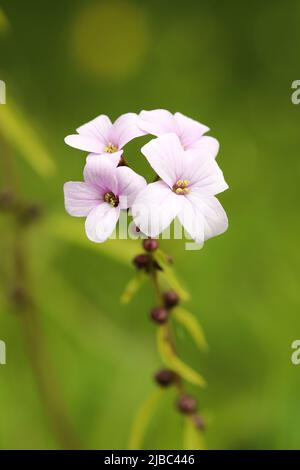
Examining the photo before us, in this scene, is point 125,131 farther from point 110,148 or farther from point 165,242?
point 165,242

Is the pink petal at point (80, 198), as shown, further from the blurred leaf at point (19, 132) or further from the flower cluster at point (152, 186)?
the blurred leaf at point (19, 132)

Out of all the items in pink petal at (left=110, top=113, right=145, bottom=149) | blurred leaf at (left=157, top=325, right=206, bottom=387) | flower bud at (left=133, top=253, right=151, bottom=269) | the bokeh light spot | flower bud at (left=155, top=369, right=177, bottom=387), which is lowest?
flower bud at (left=155, top=369, right=177, bottom=387)

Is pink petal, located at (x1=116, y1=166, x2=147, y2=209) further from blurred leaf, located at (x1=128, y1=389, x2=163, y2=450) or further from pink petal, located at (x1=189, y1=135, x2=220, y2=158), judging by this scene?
blurred leaf, located at (x1=128, y1=389, x2=163, y2=450)

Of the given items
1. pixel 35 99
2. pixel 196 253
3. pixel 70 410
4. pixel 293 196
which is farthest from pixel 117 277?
pixel 35 99

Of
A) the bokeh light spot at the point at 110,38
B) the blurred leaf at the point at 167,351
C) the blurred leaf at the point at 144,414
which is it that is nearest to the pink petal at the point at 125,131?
the blurred leaf at the point at 167,351

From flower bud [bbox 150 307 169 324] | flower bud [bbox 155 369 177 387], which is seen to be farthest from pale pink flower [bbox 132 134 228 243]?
flower bud [bbox 155 369 177 387]

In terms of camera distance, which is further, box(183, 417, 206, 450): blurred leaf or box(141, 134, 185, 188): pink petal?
box(183, 417, 206, 450): blurred leaf

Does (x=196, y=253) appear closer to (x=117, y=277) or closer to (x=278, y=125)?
(x=117, y=277)
